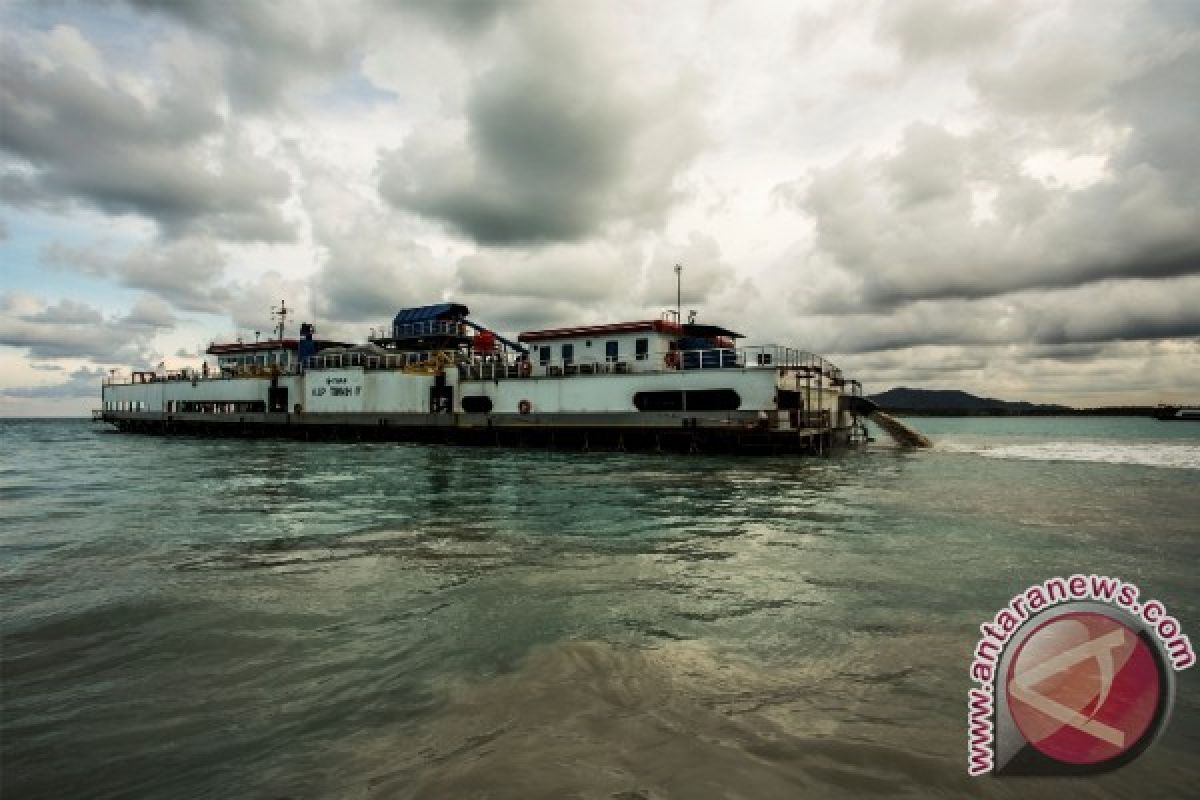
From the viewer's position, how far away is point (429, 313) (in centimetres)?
5088

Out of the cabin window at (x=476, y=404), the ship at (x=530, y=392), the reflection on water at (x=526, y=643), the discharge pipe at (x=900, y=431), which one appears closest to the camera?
the reflection on water at (x=526, y=643)

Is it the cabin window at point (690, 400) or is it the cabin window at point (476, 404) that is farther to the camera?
the cabin window at point (476, 404)

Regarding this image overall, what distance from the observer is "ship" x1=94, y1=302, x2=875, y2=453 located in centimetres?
3284

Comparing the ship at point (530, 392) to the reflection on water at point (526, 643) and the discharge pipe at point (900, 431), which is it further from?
the reflection on water at point (526, 643)

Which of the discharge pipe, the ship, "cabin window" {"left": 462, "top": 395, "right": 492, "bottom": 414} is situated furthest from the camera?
the discharge pipe

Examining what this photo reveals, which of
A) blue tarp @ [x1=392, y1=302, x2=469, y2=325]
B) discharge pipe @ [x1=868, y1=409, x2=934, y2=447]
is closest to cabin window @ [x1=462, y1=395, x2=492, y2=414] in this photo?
blue tarp @ [x1=392, y1=302, x2=469, y2=325]

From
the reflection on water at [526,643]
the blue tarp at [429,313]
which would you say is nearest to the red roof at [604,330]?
the blue tarp at [429,313]

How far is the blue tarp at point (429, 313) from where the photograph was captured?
164 ft

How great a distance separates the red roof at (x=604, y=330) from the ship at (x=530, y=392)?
0.31ft

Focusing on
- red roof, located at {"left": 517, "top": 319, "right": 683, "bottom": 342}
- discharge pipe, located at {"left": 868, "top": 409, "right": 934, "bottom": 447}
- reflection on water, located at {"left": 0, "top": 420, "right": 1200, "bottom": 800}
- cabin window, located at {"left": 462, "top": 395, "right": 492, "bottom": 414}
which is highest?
red roof, located at {"left": 517, "top": 319, "right": 683, "bottom": 342}

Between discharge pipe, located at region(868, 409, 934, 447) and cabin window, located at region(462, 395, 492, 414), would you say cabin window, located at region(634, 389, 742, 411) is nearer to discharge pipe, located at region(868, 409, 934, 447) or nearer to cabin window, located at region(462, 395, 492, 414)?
cabin window, located at region(462, 395, 492, 414)

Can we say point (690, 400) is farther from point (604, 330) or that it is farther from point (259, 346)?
point (259, 346)

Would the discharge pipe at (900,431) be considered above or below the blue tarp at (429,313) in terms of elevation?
below

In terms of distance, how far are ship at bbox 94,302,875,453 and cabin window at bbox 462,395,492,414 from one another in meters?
0.08
